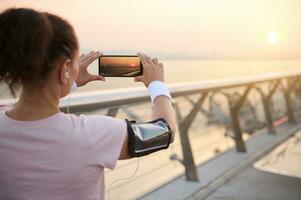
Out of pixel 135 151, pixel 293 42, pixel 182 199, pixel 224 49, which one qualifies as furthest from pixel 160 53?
pixel 293 42

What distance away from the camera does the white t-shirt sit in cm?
61

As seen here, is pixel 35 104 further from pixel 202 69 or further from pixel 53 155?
pixel 202 69

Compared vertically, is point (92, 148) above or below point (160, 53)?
below

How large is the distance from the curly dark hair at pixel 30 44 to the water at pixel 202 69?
332 millimetres

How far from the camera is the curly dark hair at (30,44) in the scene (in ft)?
1.82

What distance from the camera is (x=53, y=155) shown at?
61 cm

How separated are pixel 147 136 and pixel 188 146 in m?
1.34

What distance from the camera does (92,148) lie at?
62 cm

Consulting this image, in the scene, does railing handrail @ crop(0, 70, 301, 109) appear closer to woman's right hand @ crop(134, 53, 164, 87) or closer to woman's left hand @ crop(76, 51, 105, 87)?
woman's left hand @ crop(76, 51, 105, 87)

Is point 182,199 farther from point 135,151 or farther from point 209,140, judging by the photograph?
point 135,151

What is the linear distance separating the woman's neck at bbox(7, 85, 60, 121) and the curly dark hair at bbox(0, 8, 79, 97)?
2cm

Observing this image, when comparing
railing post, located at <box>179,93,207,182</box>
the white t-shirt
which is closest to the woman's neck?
the white t-shirt

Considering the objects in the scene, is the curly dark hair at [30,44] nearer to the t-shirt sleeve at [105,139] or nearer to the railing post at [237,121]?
the t-shirt sleeve at [105,139]

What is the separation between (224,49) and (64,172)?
207 cm
